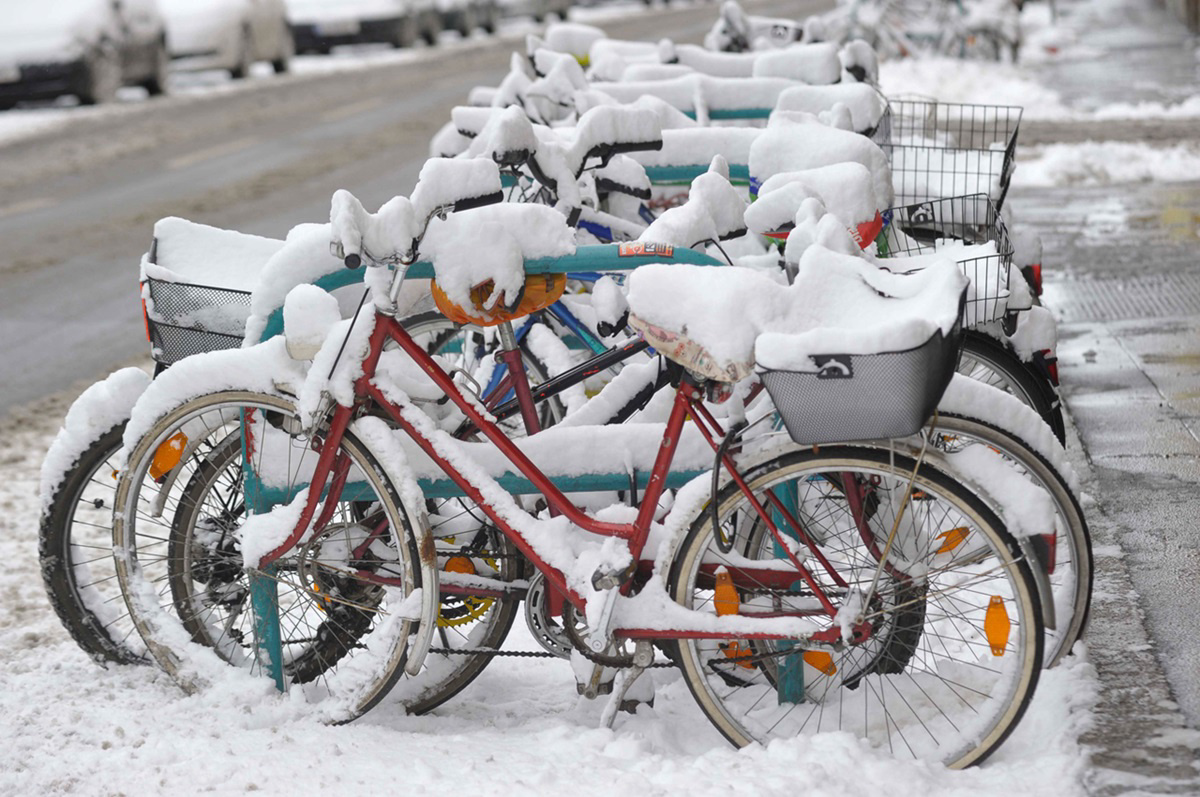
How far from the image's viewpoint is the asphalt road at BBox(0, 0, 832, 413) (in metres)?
7.80

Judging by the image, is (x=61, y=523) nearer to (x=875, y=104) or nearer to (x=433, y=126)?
(x=875, y=104)

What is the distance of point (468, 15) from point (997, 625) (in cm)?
2570

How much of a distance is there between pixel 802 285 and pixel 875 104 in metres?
2.01

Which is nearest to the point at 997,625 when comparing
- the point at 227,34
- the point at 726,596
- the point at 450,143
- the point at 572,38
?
the point at 726,596

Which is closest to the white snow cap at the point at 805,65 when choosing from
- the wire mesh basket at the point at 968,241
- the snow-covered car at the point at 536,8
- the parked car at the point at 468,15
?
the wire mesh basket at the point at 968,241

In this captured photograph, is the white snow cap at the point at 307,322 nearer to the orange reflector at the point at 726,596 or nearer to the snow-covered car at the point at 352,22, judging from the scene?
the orange reflector at the point at 726,596

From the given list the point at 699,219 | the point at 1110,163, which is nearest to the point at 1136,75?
the point at 1110,163

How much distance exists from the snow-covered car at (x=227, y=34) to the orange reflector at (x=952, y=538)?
58.5 feet

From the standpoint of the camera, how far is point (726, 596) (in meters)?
3.00

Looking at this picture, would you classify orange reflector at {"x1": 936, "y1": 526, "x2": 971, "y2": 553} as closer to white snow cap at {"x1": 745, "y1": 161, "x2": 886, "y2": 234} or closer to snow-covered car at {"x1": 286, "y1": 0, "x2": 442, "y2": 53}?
white snow cap at {"x1": 745, "y1": 161, "x2": 886, "y2": 234}

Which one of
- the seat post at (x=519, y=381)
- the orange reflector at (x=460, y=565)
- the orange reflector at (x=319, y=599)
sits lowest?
the orange reflector at (x=319, y=599)

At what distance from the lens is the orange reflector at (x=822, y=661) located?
3146 mm

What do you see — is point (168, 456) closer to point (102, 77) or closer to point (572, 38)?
point (572, 38)

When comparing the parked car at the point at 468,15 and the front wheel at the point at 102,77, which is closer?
the front wheel at the point at 102,77
